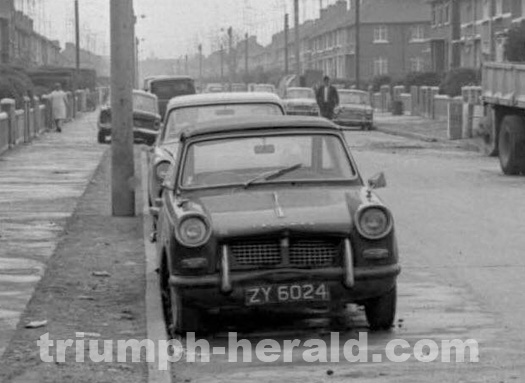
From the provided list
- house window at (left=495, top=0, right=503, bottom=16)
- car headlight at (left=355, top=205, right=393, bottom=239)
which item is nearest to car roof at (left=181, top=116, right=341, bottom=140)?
car headlight at (left=355, top=205, right=393, bottom=239)

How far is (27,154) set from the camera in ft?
109

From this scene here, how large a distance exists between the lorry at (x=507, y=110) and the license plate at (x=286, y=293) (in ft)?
53.6

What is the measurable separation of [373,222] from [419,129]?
39.1 metres

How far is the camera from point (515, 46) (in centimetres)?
3872

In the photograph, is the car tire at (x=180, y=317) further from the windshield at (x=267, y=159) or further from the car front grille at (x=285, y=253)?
the windshield at (x=267, y=159)

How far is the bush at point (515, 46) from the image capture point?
38.0 metres

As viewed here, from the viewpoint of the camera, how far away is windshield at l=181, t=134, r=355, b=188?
1062cm

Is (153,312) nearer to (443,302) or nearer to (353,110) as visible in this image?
(443,302)

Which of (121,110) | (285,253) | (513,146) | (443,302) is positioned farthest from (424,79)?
(285,253)

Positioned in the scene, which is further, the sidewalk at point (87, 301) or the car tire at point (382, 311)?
the car tire at point (382, 311)

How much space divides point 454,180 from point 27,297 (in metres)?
14.2

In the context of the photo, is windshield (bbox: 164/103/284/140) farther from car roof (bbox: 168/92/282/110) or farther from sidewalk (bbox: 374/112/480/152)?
sidewalk (bbox: 374/112/480/152)

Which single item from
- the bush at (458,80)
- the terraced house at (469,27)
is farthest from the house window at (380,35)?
the bush at (458,80)

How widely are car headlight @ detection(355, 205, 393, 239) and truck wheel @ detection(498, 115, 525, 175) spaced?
1659cm
